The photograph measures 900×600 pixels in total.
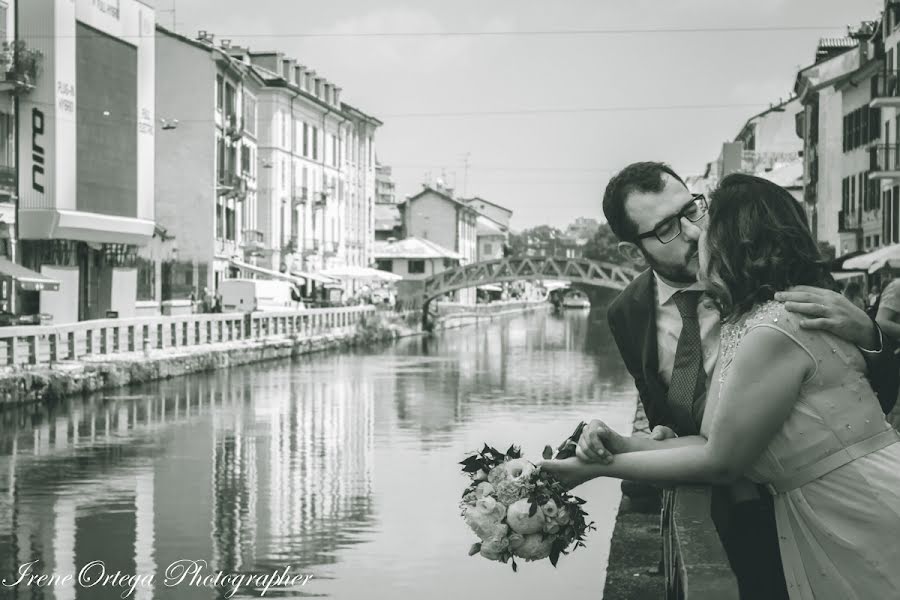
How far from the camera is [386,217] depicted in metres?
114

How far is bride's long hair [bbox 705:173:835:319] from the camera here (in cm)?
297

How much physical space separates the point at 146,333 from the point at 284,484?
57.6ft

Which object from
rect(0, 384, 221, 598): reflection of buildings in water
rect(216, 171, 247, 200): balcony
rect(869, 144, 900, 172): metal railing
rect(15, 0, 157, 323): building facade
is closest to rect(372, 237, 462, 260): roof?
rect(216, 171, 247, 200): balcony

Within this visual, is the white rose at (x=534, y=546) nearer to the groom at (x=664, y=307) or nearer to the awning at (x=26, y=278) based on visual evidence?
the groom at (x=664, y=307)

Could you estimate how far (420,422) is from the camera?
2400 cm

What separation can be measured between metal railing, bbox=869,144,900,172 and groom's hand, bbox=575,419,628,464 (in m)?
32.0

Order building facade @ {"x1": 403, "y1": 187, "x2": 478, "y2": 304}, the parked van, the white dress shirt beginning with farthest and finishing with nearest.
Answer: building facade @ {"x1": 403, "y1": 187, "x2": 478, "y2": 304}
the parked van
the white dress shirt

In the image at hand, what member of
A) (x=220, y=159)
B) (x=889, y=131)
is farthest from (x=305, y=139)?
(x=889, y=131)

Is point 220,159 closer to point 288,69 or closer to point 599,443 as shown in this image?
point 288,69

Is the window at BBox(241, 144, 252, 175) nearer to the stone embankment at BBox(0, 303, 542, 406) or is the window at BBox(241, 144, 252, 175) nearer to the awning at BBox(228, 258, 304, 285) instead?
the awning at BBox(228, 258, 304, 285)

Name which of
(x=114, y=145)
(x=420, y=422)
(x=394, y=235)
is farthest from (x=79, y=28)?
(x=394, y=235)

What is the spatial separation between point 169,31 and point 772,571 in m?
50.0

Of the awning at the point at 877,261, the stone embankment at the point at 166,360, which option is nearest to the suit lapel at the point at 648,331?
the awning at the point at 877,261

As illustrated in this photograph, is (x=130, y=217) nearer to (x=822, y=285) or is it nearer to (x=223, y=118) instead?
(x=223, y=118)
